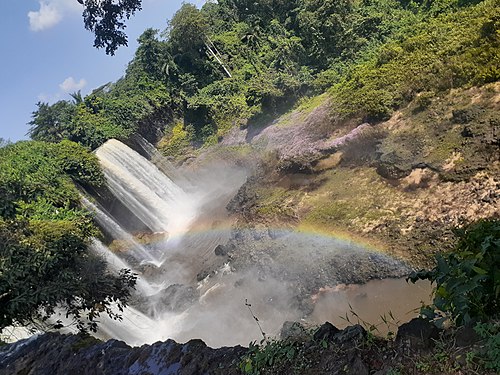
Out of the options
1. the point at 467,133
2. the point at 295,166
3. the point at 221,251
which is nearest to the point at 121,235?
the point at 221,251

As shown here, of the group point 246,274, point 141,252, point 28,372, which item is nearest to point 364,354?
point 28,372

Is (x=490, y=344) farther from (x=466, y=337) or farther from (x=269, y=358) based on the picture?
(x=269, y=358)

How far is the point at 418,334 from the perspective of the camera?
9.72 ft

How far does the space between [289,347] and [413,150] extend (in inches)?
424

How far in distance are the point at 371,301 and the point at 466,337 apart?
293 inches

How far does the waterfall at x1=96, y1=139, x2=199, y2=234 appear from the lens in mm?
23062

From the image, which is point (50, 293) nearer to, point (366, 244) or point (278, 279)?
point (278, 279)

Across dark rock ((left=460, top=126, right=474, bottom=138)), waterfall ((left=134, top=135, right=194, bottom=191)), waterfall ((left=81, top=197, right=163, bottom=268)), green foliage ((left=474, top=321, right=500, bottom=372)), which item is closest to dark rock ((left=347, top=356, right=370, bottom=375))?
green foliage ((left=474, top=321, right=500, bottom=372))

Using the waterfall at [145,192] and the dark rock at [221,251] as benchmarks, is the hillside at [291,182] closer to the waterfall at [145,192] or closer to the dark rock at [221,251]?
the dark rock at [221,251]

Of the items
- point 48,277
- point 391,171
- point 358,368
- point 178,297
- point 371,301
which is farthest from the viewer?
point 178,297

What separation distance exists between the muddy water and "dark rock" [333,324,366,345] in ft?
18.3

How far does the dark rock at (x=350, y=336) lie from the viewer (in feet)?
10.2

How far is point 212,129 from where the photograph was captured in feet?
109

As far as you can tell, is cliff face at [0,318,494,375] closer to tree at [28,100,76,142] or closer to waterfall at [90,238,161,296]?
waterfall at [90,238,161,296]
